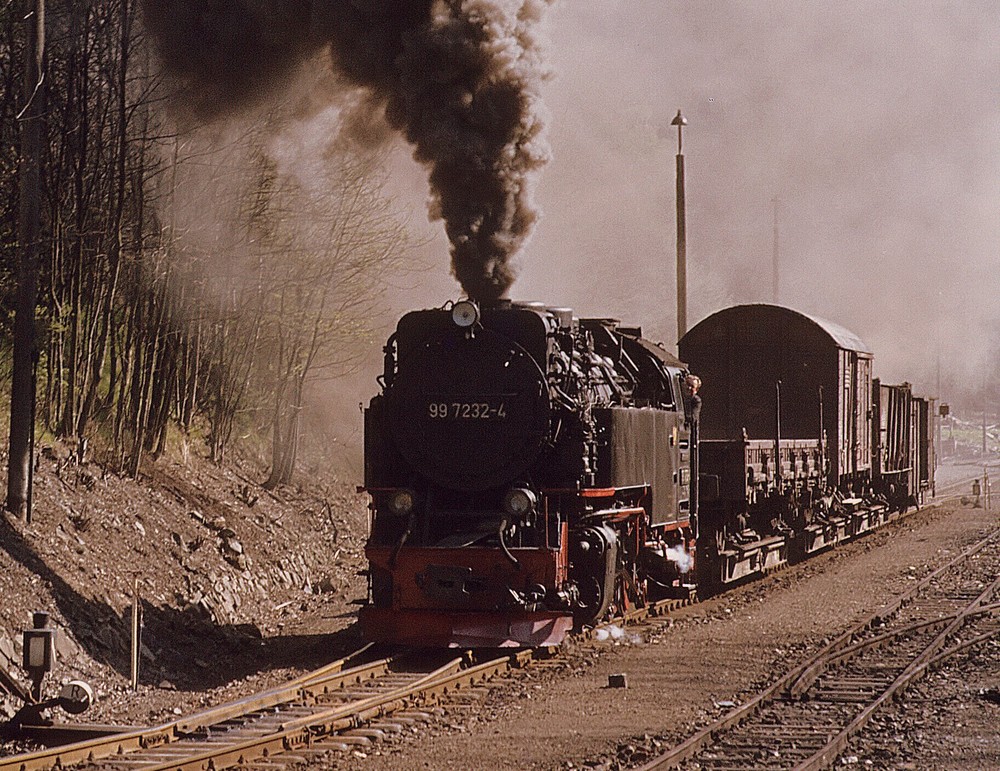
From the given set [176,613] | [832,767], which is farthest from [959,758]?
[176,613]

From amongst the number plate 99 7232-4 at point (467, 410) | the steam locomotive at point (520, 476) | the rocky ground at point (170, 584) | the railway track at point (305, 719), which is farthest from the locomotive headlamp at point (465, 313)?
the rocky ground at point (170, 584)

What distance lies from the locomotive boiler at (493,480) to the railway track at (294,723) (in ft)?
1.71

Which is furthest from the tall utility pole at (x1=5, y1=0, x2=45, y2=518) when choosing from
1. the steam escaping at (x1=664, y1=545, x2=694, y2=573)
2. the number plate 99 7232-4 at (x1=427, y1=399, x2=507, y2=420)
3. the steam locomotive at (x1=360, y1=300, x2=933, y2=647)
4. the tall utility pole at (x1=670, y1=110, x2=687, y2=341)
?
the tall utility pole at (x1=670, y1=110, x2=687, y2=341)

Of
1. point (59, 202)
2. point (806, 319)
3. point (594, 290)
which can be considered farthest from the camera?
point (594, 290)

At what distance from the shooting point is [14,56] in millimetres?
14836

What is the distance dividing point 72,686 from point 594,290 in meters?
54.7

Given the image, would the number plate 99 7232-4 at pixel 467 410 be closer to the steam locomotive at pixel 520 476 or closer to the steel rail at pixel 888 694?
the steam locomotive at pixel 520 476

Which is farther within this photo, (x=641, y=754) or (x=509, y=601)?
(x=509, y=601)

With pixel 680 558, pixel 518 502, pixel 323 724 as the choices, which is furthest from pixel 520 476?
pixel 323 724

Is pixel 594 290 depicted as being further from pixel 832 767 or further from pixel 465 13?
pixel 832 767

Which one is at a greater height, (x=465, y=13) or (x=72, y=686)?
(x=465, y=13)

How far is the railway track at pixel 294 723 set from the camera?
26.8 feet

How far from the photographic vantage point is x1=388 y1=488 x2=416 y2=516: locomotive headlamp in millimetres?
12469

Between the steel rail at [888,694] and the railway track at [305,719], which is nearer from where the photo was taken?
the railway track at [305,719]
